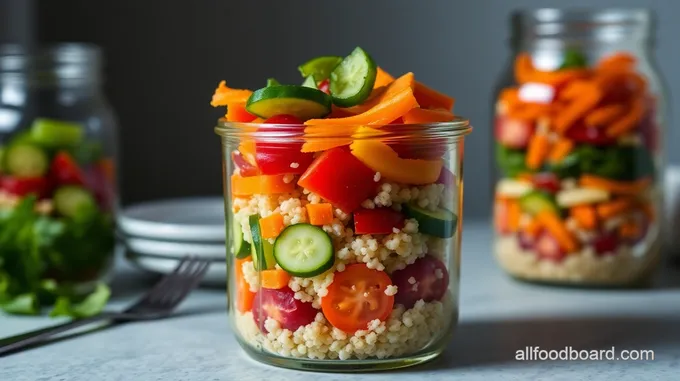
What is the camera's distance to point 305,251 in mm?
1167

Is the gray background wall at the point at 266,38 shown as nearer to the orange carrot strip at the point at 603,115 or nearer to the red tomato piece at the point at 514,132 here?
the red tomato piece at the point at 514,132

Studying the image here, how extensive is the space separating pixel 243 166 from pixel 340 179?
0.17 meters

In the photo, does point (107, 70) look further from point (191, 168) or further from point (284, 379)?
point (284, 379)

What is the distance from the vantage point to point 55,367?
4.30ft

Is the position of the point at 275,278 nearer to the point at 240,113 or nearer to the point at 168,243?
the point at 240,113

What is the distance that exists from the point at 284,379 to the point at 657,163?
1010mm

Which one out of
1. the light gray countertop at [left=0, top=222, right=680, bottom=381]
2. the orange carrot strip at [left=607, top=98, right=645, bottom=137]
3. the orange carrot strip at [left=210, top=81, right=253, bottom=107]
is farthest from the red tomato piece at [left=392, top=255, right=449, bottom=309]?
the orange carrot strip at [left=607, top=98, right=645, bottom=137]

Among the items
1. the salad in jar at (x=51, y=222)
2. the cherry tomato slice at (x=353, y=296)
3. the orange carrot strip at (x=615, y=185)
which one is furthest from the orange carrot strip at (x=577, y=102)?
the salad in jar at (x=51, y=222)

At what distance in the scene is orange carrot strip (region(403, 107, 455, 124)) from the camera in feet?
4.05

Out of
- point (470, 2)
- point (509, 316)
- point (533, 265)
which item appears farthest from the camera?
point (470, 2)

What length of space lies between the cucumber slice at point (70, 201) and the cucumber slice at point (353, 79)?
0.72 metres

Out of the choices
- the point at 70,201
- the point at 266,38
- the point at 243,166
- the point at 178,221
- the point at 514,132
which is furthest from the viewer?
the point at 266,38

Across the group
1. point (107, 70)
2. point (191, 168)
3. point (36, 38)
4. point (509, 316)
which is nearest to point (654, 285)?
point (509, 316)

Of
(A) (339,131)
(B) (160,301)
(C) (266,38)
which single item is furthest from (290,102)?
(C) (266,38)
